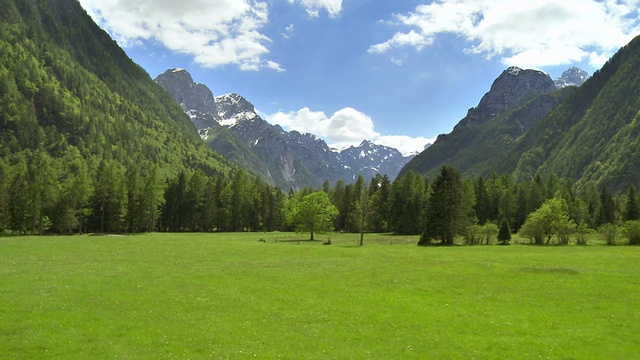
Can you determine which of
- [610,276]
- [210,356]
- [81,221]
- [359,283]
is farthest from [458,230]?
[81,221]

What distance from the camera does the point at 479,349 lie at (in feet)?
69.3

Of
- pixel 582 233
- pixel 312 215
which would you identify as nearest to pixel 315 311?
pixel 312 215

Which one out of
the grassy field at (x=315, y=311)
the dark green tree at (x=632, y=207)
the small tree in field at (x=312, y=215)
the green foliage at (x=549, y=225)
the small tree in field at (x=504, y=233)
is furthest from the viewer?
the dark green tree at (x=632, y=207)

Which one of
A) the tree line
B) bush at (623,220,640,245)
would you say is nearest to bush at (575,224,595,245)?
the tree line

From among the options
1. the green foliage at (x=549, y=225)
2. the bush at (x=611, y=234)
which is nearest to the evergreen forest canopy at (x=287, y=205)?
the green foliage at (x=549, y=225)

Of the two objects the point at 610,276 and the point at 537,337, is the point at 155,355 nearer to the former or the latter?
the point at 537,337

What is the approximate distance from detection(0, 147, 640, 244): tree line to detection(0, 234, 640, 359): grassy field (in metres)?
42.3

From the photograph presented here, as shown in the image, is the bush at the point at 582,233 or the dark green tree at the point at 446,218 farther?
the bush at the point at 582,233

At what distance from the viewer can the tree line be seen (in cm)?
8912

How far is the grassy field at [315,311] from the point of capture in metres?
20.9

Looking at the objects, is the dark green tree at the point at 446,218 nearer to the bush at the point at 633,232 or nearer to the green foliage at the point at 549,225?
the green foliage at the point at 549,225

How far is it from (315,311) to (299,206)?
85.1m

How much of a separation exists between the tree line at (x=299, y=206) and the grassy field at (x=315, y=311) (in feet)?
139

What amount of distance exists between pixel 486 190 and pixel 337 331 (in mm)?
131317
